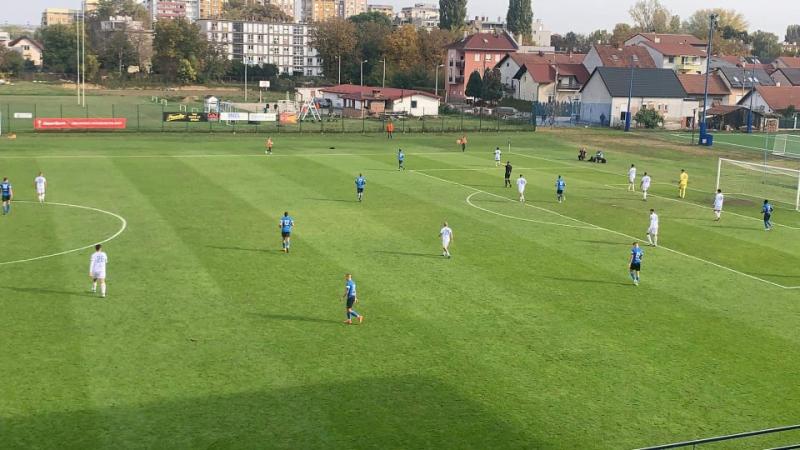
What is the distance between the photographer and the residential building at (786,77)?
14550 centimetres

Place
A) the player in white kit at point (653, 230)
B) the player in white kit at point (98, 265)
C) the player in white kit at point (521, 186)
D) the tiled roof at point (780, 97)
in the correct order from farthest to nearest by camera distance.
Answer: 1. the tiled roof at point (780, 97)
2. the player in white kit at point (521, 186)
3. the player in white kit at point (653, 230)
4. the player in white kit at point (98, 265)

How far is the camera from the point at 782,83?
147250 mm

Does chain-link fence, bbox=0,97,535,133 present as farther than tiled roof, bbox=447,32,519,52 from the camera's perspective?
No

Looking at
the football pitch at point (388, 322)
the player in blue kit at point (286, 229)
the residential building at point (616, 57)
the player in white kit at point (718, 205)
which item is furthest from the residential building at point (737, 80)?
the player in blue kit at point (286, 229)

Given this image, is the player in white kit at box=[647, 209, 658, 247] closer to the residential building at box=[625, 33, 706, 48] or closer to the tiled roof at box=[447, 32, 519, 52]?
the residential building at box=[625, 33, 706, 48]

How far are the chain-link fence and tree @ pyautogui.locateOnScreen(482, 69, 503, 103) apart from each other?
1180 centimetres

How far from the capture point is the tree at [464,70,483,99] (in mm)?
138750

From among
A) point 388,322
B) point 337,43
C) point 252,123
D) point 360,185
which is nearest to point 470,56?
point 337,43

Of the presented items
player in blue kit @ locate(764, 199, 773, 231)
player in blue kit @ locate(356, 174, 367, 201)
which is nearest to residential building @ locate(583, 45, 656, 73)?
player in blue kit @ locate(764, 199, 773, 231)

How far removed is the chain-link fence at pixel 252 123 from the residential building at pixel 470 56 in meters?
31.9

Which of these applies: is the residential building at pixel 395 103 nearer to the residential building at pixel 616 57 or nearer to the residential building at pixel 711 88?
the residential building at pixel 616 57

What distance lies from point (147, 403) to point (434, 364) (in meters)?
→ 7.67

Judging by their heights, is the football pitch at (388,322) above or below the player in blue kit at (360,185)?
below

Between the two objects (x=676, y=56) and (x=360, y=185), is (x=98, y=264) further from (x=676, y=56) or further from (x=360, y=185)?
(x=676, y=56)
